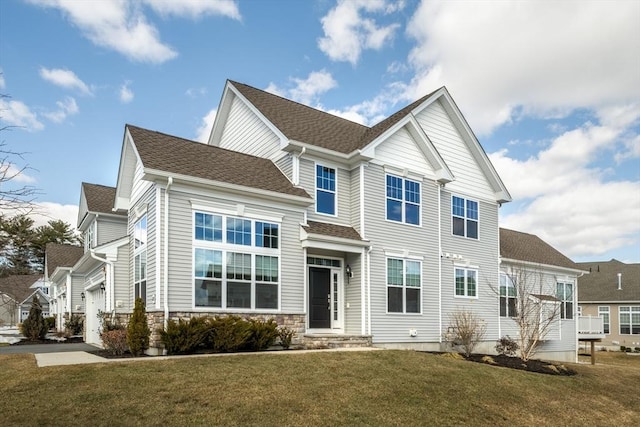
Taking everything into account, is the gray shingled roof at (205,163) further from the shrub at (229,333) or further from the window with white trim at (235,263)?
the shrub at (229,333)

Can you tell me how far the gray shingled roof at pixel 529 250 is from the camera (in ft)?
76.6

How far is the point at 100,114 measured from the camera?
1859 cm

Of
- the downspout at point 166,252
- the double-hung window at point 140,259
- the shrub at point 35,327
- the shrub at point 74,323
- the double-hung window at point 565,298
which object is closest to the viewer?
the downspout at point 166,252

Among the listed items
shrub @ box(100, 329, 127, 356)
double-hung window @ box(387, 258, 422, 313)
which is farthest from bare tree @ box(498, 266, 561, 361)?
shrub @ box(100, 329, 127, 356)

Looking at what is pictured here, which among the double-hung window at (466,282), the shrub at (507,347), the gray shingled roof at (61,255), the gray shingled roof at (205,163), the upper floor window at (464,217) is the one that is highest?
the gray shingled roof at (205,163)

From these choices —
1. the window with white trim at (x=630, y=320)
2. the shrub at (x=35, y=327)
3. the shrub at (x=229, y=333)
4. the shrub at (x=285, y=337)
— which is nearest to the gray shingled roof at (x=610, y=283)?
the window with white trim at (x=630, y=320)

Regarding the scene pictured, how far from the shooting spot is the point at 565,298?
25.6 m

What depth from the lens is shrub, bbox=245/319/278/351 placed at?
43.4ft

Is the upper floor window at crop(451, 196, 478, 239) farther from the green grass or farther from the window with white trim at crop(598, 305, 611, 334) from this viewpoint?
the window with white trim at crop(598, 305, 611, 334)

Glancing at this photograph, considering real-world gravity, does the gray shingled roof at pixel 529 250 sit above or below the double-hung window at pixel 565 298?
above

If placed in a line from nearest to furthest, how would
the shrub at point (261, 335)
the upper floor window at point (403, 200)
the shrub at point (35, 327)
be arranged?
1. the shrub at point (261, 335)
2. the upper floor window at point (403, 200)
3. the shrub at point (35, 327)

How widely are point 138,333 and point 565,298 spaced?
20743 millimetres

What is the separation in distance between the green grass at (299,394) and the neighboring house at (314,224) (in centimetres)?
277

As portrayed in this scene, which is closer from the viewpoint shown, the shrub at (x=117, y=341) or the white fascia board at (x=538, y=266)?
the shrub at (x=117, y=341)
